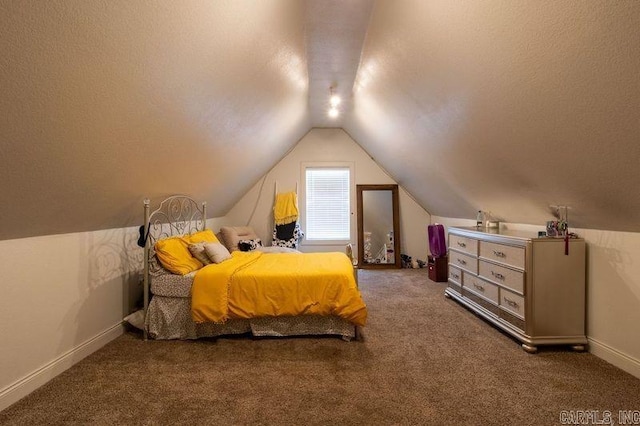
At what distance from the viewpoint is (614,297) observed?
2324 mm

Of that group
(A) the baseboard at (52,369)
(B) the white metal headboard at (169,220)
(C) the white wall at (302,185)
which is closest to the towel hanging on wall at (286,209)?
(C) the white wall at (302,185)

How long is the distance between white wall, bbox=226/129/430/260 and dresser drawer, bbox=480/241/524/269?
111 inches

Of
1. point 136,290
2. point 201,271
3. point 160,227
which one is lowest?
point 136,290

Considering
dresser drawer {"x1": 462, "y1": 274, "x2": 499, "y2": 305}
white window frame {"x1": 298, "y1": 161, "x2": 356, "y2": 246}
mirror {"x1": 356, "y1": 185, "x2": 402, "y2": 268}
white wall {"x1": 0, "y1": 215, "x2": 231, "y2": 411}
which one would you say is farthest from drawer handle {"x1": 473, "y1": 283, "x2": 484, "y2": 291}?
white wall {"x1": 0, "y1": 215, "x2": 231, "y2": 411}

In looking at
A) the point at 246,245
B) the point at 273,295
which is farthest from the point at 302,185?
the point at 273,295

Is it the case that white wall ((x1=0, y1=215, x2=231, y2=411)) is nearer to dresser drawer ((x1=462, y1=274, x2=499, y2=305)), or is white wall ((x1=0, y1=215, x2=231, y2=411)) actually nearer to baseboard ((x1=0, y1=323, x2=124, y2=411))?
baseboard ((x1=0, y1=323, x2=124, y2=411))

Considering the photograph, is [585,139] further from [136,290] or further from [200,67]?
[136,290]

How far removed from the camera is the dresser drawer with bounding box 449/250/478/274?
338cm

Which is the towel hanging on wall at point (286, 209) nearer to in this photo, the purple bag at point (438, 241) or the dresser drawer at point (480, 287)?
the purple bag at point (438, 241)

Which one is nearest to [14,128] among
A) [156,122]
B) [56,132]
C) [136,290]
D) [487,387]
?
[56,132]

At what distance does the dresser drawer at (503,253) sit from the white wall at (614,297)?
0.51 m

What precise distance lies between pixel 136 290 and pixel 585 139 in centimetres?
395

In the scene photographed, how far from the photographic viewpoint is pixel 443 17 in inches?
77.4

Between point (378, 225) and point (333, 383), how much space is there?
422 centimetres
